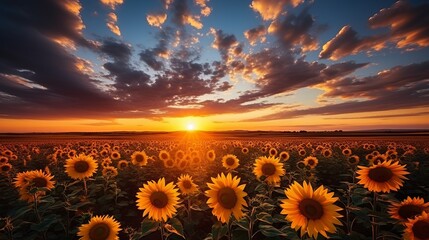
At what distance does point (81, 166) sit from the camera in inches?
267

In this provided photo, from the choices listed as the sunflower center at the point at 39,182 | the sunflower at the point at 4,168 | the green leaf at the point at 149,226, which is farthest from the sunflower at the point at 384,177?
the sunflower at the point at 4,168

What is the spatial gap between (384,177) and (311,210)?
1945 millimetres

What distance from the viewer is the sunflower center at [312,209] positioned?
3.24 m

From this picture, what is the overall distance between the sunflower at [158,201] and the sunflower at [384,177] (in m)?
3.24

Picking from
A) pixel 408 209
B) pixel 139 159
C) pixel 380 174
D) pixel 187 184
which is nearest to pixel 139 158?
pixel 139 159

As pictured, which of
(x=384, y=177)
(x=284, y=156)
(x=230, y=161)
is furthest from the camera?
(x=284, y=156)

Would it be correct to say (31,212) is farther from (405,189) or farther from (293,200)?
(405,189)

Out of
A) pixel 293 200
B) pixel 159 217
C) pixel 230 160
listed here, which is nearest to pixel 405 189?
pixel 230 160

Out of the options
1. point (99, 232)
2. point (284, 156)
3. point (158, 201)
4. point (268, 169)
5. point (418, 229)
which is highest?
point (268, 169)

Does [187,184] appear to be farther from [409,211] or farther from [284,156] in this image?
[284,156]

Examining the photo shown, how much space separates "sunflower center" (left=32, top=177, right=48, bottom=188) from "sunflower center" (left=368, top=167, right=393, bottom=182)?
655 cm

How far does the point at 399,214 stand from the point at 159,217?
12.1 feet

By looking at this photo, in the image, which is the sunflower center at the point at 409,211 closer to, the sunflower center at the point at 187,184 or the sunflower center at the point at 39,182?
the sunflower center at the point at 187,184

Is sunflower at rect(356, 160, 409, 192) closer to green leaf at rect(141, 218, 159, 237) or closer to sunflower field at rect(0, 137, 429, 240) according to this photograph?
sunflower field at rect(0, 137, 429, 240)
